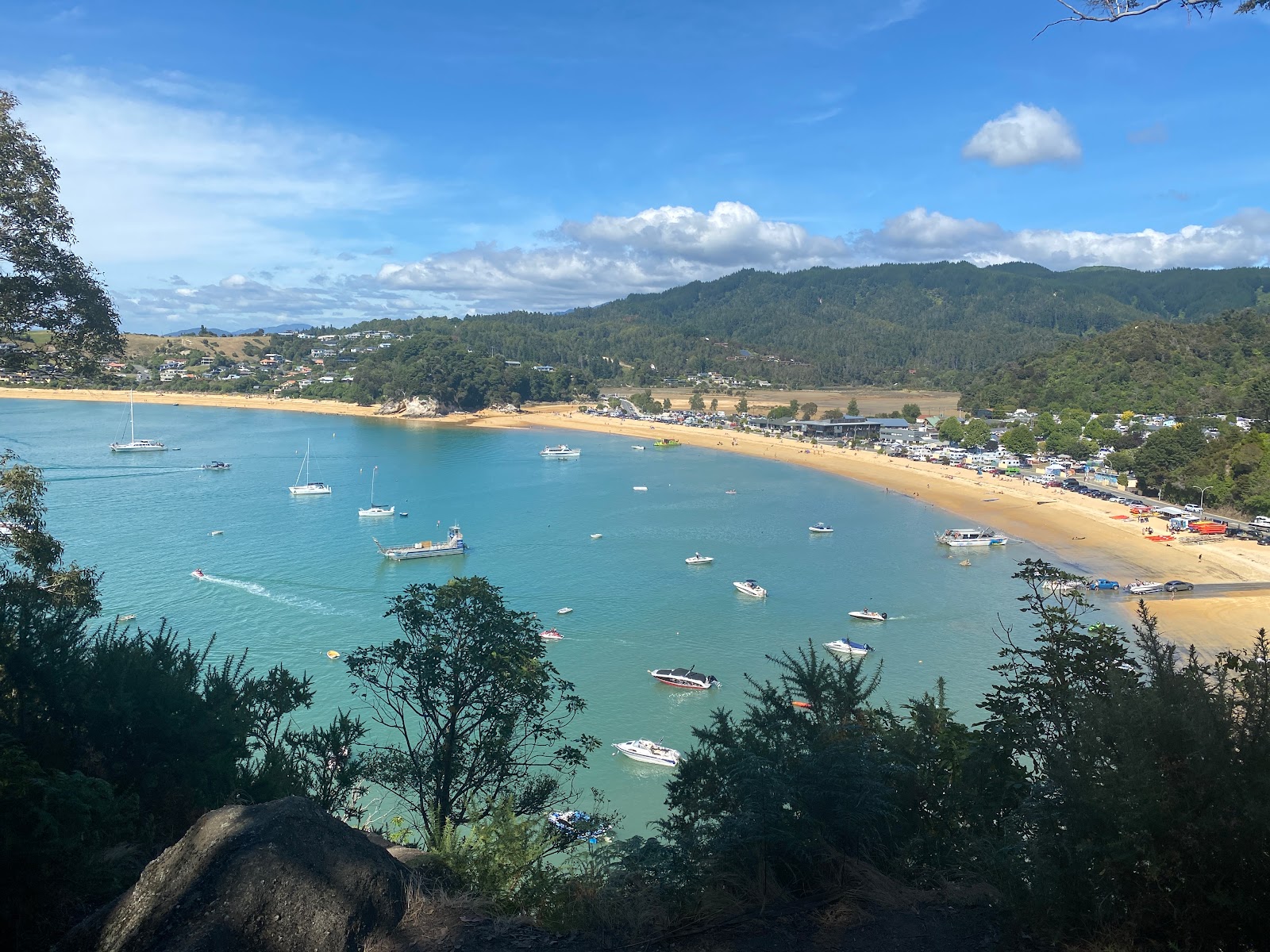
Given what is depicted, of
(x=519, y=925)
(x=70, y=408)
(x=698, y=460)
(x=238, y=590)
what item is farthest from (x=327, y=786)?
(x=70, y=408)

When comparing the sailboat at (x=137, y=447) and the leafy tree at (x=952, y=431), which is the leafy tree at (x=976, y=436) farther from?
the sailboat at (x=137, y=447)

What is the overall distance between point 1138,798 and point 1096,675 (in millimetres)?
2646

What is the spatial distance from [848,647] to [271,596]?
1633 cm

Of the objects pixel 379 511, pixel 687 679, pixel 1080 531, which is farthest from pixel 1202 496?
pixel 379 511

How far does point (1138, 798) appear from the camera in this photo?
3330mm

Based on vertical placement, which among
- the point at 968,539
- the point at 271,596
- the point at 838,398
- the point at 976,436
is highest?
the point at 838,398

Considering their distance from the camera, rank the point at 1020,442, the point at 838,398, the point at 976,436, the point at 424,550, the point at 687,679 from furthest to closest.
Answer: the point at 838,398 → the point at 976,436 → the point at 1020,442 → the point at 424,550 → the point at 687,679

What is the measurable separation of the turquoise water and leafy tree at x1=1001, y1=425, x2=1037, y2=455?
571 inches

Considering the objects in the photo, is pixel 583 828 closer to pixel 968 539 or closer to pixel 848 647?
pixel 848 647

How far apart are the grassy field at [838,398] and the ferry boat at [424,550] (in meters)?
56.6

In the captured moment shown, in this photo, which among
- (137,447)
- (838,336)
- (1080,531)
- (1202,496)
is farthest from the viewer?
(838,336)

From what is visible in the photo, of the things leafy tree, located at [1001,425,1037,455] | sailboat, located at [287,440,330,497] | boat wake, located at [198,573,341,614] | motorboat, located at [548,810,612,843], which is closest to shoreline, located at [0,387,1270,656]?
leafy tree, located at [1001,425,1037,455]

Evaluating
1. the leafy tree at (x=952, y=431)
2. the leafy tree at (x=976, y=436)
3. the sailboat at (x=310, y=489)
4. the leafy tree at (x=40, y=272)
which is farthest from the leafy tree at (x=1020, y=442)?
the leafy tree at (x=40, y=272)

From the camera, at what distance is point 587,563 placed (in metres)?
27.4
